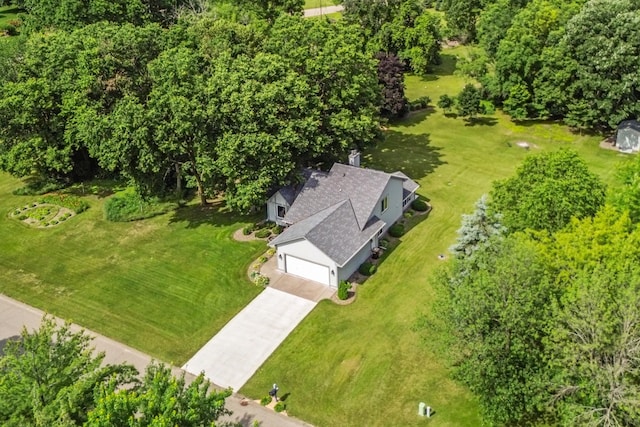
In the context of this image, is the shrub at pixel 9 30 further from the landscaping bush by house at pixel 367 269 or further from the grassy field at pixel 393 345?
the landscaping bush by house at pixel 367 269

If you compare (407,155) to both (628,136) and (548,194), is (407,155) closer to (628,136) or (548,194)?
(628,136)

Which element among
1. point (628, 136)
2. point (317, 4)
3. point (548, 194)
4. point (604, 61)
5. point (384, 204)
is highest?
point (604, 61)

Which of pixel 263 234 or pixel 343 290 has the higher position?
pixel 263 234

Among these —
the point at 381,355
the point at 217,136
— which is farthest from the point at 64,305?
the point at 381,355

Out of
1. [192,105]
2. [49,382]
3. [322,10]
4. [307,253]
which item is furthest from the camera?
[322,10]

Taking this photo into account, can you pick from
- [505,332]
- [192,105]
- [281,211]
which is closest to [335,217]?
[281,211]

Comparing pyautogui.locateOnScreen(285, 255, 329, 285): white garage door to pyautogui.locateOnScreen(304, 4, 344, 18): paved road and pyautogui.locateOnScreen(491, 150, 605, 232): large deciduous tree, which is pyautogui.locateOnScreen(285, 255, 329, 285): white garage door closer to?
pyautogui.locateOnScreen(491, 150, 605, 232): large deciduous tree
